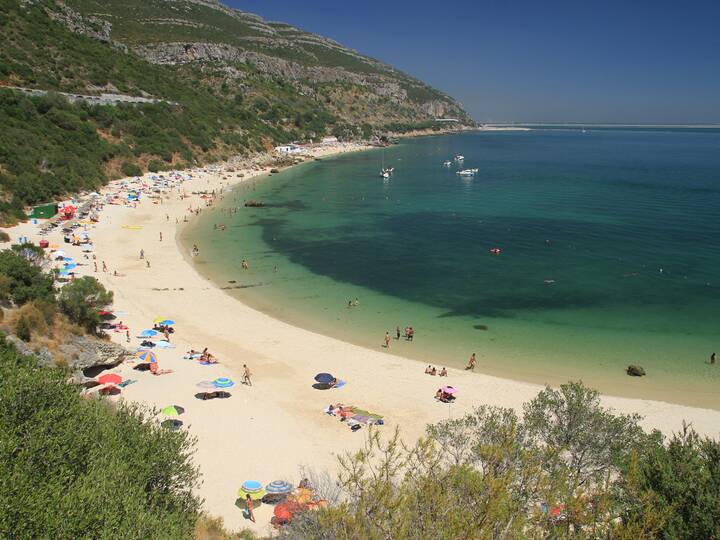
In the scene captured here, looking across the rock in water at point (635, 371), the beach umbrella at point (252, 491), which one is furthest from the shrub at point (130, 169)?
the rock in water at point (635, 371)

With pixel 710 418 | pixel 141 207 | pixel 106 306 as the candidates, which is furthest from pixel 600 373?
pixel 141 207

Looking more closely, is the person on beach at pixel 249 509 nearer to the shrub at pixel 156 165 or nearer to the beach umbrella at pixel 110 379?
the beach umbrella at pixel 110 379

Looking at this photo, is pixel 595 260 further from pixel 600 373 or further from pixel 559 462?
pixel 559 462

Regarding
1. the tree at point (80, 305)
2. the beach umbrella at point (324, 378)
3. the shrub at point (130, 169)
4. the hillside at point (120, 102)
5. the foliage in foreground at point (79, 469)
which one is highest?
the hillside at point (120, 102)

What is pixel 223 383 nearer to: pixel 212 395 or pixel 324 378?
pixel 212 395

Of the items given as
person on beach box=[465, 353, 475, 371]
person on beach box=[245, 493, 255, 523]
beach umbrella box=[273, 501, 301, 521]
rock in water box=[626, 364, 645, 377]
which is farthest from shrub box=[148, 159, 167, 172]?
beach umbrella box=[273, 501, 301, 521]

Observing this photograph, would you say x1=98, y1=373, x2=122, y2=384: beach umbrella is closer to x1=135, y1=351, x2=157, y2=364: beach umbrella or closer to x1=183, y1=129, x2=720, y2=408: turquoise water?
x1=135, y1=351, x2=157, y2=364: beach umbrella

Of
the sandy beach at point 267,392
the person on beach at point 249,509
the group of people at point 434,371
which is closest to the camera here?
the person on beach at point 249,509
